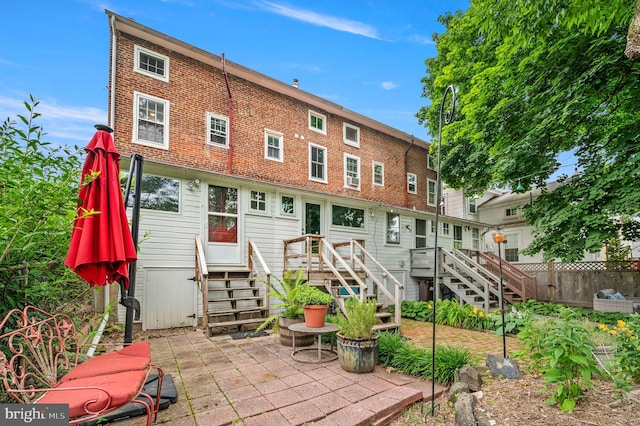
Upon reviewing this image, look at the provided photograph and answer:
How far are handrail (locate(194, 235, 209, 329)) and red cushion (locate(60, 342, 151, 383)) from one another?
145 inches

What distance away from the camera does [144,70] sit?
813 cm

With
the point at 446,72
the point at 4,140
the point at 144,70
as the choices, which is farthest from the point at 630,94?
the point at 144,70

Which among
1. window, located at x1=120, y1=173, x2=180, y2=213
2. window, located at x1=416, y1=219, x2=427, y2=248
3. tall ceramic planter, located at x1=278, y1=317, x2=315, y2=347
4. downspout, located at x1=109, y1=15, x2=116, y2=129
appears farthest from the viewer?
window, located at x1=416, y1=219, x2=427, y2=248

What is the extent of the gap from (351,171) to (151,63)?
7.43 meters

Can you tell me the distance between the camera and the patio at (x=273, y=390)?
289 cm

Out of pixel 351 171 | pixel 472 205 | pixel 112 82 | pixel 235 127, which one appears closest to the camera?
pixel 112 82

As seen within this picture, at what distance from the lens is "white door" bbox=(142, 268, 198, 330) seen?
22.5ft

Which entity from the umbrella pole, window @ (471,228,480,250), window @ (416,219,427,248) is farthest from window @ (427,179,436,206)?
the umbrella pole

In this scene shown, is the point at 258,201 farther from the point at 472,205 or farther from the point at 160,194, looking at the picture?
the point at 472,205

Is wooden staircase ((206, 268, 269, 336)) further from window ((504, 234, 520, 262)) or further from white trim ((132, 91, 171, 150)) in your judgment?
window ((504, 234, 520, 262))

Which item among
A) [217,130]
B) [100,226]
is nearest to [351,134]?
[217,130]

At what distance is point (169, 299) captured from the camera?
23.3 feet

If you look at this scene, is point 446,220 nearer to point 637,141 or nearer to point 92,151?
point 637,141

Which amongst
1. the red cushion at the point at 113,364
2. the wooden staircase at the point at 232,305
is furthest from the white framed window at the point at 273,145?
the red cushion at the point at 113,364
